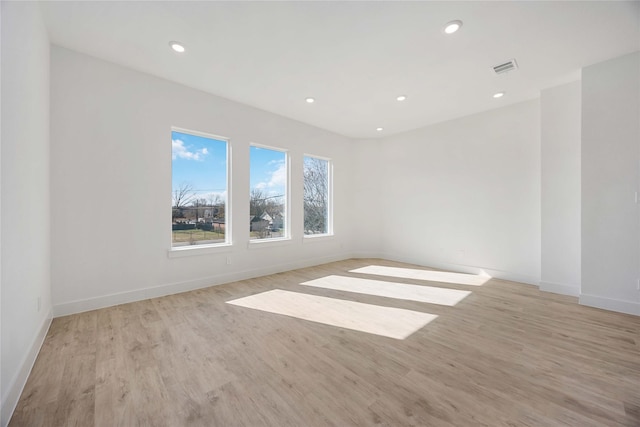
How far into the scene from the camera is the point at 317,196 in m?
5.74

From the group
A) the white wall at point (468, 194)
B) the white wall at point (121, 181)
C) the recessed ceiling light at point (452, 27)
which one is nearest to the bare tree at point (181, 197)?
the white wall at point (121, 181)

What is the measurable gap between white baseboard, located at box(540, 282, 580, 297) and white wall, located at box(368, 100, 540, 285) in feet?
1.00

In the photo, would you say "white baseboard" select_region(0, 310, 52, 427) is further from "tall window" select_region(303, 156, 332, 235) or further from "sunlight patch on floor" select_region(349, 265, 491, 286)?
"sunlight patch on floor" select_region(349, 265, 491, 286)

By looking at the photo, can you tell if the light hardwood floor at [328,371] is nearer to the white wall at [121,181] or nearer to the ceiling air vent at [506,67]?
the white wall at [121,181]

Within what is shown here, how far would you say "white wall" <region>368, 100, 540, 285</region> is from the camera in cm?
415

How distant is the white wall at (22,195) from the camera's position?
1.52 meters

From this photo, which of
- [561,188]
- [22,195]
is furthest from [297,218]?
[561,188]

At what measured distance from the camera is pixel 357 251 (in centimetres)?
627

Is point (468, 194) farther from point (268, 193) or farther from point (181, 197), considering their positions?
point (181, 197)

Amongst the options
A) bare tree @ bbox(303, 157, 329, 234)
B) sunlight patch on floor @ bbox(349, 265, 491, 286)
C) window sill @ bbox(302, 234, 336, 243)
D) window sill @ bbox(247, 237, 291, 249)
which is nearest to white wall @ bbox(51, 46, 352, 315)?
window sill @ bbox(247, 237, 291, 249)

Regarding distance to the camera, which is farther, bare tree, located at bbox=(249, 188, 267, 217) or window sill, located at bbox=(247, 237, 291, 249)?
bare tree, located at bbox=(249, 188, 267, 217)

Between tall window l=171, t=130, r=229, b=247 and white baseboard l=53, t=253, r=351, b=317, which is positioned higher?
tall window l=171, t=130, r=229, b=247

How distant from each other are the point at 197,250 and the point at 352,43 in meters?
3.37

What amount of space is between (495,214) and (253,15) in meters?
4.69
